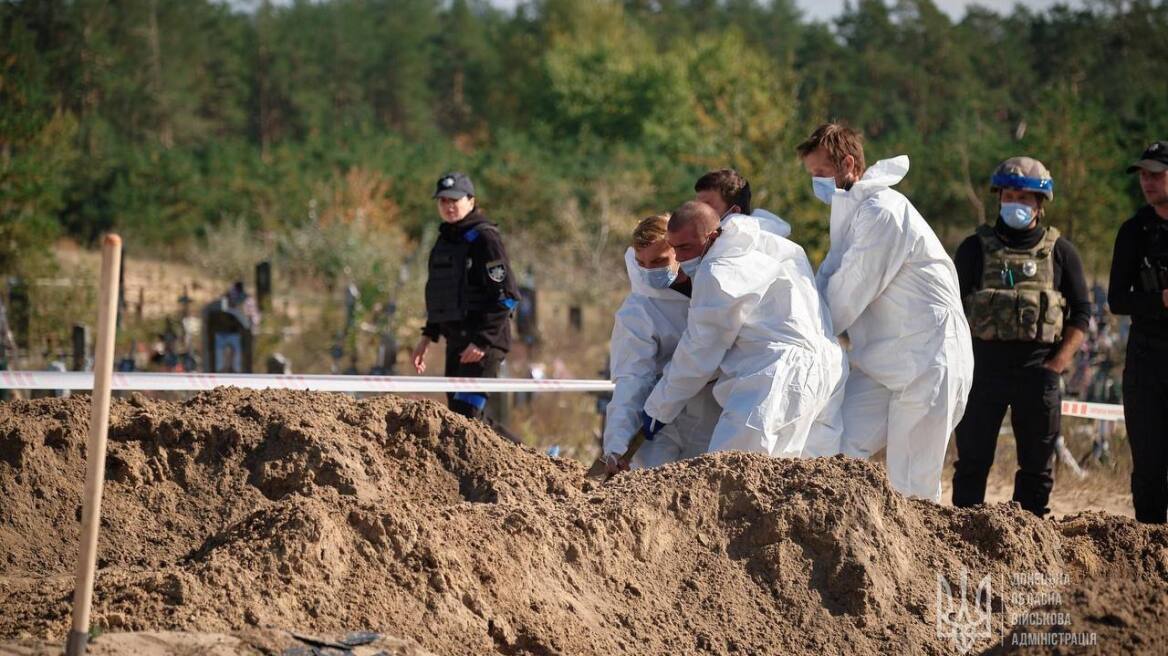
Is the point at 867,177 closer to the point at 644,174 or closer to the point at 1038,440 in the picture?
the point at 1038,440

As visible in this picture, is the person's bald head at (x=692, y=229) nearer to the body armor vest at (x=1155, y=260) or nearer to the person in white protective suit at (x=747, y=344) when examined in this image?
the person in white protective suit at (x=747, y=344)

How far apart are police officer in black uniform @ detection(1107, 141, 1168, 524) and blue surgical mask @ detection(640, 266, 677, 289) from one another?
Result: 6.78 feet

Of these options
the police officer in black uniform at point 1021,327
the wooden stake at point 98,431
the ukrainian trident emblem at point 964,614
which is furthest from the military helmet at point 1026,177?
the wooden stake at point 98,431

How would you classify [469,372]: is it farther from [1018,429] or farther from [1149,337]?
[1149,337]

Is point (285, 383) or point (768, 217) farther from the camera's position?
point (285, 383)

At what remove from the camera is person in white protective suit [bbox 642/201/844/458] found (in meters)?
5.73

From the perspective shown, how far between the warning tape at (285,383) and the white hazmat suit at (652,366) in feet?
4.61

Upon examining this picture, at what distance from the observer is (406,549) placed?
13.9ft

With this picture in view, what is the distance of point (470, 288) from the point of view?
25.5 feet

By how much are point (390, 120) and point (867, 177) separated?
5873 centimetres

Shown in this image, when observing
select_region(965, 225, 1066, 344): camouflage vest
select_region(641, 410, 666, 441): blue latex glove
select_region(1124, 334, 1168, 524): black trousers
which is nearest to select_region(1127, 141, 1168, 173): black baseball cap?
select_region(965, 225, 1066, 344): camouflage vest

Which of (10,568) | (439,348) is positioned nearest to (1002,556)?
(10,568)

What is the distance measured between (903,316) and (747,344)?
804 millimetres

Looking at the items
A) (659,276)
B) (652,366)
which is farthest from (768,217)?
(652,366)
